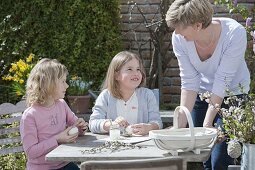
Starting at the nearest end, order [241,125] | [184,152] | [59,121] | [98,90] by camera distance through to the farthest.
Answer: [241,125] → [184,152] → [59,121] → [98,90]

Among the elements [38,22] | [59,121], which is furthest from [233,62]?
[38,22]

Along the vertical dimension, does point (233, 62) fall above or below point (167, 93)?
above

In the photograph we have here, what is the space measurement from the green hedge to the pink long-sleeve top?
2424 mm

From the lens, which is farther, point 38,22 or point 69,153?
point 38,22

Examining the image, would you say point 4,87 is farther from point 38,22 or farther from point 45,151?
point 45,151

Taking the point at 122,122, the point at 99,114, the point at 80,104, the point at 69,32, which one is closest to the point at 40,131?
the point at 99,114

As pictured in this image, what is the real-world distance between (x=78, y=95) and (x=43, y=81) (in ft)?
7.19

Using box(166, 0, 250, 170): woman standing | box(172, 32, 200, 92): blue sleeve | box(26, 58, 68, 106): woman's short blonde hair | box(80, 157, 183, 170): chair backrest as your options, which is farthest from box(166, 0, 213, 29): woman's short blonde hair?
box(80, 157, 183, 170): chair backrest

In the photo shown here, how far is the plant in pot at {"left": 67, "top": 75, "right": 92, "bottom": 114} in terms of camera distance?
5832mm

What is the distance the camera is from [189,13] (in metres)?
3.40

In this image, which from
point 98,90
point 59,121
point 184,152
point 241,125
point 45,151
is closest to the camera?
point 241,125

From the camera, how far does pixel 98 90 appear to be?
20.2 ft

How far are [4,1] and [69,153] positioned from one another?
368 cm

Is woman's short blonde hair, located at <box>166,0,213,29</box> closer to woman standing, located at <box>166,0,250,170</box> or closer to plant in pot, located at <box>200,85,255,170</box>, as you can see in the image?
woman standing, located at <box>166,0,250,170</box>
